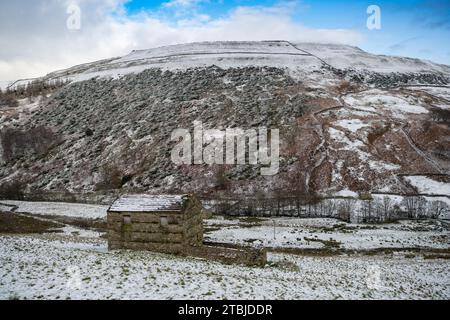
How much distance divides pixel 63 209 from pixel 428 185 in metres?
57.8

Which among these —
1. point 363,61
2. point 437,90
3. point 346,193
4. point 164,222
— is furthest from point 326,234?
point 363,61

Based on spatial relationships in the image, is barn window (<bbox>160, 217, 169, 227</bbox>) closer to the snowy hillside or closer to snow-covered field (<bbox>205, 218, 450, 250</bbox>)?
snow-covered field (<bbox>205, 218, 450, 250</bbox>)

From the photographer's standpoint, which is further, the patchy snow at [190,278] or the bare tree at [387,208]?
the bare tree at [387,208]

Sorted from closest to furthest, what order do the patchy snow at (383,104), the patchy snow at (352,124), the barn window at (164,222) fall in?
the barn window at (164,222) < the patchy snow at (352,124) < the patchy snow at (383,104)

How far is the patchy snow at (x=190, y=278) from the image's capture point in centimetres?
1731

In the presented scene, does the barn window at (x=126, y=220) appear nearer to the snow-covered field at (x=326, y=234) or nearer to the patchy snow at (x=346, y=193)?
the snow-covered field at (x=326, y=234)

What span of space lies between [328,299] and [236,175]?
53.8 m

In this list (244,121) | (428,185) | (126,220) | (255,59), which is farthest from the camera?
(255,59)

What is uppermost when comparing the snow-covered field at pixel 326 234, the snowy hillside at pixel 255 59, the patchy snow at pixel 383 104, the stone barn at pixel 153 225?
the snowy hillside at pixel 255 59

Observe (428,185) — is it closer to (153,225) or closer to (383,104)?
(383,104)

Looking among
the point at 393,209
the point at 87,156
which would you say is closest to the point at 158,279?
the point at 393,209

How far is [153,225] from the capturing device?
3180 cm

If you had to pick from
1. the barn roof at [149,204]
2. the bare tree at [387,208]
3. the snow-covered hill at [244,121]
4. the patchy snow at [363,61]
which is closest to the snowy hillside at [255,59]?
the patchy snow at [363,61]

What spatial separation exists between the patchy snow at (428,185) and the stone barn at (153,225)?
46445 millimetres
